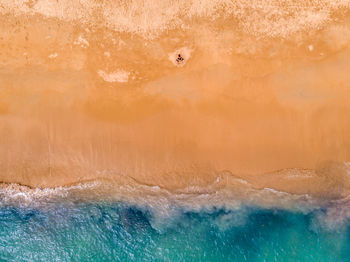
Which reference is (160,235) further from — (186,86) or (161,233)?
(186,86)

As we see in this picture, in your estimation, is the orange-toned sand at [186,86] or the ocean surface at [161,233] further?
the ocean surface at [161,233]

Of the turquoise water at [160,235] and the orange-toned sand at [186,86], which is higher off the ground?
the orange-toned sand at [186,86]

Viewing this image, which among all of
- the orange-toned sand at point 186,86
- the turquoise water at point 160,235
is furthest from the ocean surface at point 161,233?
the orange-toned sand at point 186,86

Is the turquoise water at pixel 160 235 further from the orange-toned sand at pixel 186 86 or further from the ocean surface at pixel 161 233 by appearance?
the orange-toned sand at pixel 186 86

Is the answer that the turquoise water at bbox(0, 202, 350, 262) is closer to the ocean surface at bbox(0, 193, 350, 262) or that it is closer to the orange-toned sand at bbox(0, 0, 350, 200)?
the ocean surface at bbox(0, 193, 350, 262)

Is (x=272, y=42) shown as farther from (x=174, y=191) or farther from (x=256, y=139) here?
(x=174, y=191)

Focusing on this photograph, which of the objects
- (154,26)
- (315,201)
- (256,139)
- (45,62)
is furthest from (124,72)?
(315,201)

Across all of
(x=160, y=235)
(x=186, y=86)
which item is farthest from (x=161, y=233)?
(x=186, y=86)
